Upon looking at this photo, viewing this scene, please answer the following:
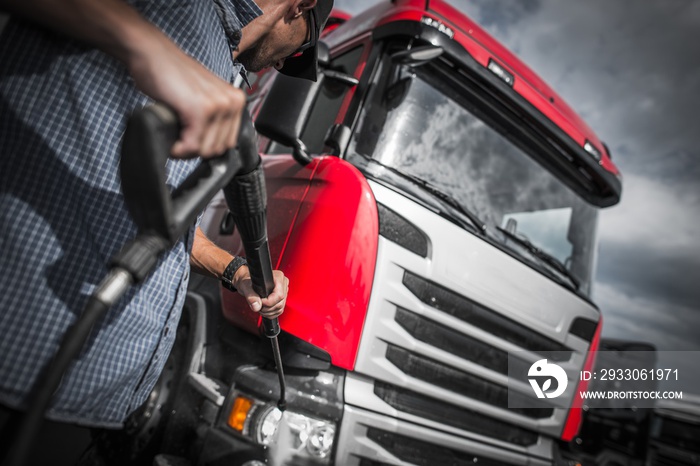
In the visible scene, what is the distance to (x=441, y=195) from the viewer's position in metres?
2.12

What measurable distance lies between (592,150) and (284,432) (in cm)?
272

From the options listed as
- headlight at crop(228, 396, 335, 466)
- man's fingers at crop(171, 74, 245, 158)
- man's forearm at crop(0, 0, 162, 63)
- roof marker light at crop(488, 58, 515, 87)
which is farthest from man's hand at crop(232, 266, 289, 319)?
roof marker light at crop(488, 58, 515, 87)

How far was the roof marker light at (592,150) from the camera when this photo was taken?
2.76m

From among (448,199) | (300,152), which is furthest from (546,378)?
(300,152)

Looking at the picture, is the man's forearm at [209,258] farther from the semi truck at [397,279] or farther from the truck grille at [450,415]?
the truck grille at [450,415]

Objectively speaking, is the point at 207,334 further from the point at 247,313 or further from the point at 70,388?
the point at 70,388

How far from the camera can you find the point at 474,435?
221cm

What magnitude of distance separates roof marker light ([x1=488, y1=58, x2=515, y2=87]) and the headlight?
210cm

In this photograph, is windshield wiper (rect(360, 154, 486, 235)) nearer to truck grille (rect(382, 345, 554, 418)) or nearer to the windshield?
the windshield

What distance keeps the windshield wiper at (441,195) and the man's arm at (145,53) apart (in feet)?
4.82

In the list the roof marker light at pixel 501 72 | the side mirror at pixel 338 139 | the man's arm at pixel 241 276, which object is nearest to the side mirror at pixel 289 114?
the side mirror at pixel 338 139

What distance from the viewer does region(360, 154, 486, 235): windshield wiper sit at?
2055 mm

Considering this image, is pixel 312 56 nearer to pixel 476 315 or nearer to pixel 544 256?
pixel 476 315

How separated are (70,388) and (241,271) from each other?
2.18 ft
